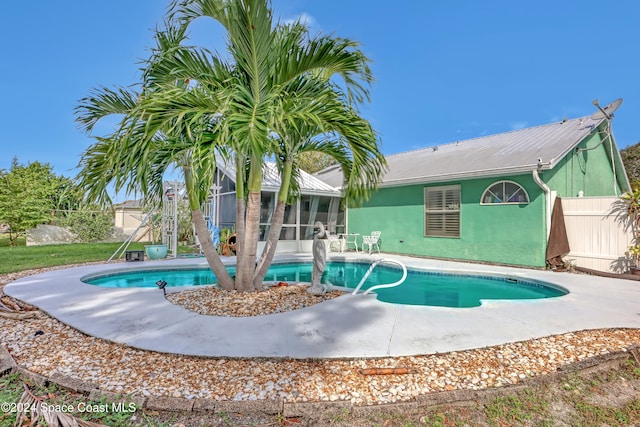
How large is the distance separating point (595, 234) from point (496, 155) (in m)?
3.95

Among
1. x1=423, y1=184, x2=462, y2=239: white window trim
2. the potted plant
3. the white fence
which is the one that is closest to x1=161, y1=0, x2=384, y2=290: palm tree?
the potted plant

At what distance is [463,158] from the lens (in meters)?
12.9

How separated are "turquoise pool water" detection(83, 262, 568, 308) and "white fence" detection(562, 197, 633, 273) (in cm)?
273

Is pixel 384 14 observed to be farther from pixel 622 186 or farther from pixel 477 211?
pixel 622 186

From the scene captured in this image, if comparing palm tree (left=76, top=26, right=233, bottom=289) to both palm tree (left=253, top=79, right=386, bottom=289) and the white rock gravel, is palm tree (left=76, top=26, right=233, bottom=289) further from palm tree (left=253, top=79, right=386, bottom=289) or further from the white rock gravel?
the white rock gravel

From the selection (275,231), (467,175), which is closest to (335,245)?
(467,175)

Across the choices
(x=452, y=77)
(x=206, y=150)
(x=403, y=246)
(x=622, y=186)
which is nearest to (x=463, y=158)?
(x=403, y=246)

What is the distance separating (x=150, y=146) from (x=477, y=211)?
1043 cm

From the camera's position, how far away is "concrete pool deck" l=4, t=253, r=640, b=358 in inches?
142

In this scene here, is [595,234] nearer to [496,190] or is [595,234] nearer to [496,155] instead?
[496,190]

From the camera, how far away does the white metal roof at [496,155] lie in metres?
10.0

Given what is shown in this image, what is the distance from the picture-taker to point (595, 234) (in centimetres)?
930

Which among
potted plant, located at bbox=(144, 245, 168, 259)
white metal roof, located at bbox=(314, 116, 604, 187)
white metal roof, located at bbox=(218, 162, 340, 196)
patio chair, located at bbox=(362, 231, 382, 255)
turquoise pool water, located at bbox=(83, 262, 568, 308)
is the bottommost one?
turquoise pool water, located at bbox=(83, 262, 568, 308)

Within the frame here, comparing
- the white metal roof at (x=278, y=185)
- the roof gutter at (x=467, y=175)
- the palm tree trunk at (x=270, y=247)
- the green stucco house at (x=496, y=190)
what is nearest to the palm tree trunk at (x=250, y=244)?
the palm tree trunk at (x=270, y=247)
